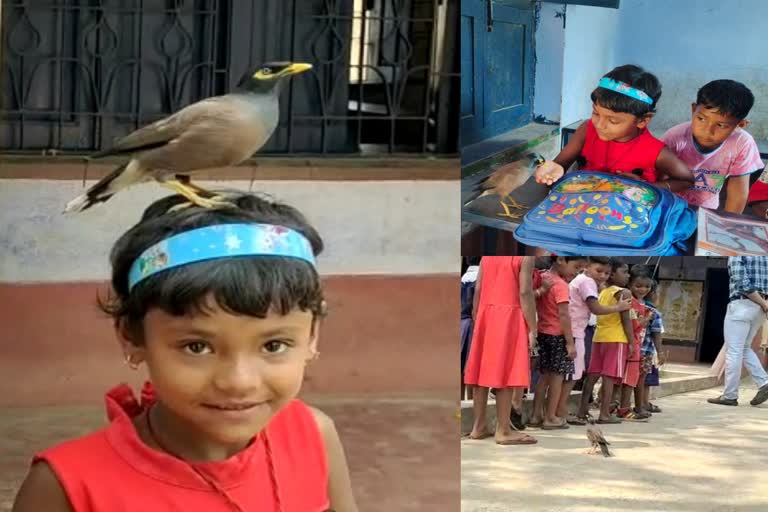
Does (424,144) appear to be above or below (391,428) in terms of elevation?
above

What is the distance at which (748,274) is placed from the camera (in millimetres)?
2857

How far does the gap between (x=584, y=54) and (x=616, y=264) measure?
0.54 metres

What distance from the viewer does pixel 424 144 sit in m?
2.80

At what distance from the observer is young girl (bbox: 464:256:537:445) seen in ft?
9.48

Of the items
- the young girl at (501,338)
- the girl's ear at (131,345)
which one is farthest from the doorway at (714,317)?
the girl's ear at (131,345)

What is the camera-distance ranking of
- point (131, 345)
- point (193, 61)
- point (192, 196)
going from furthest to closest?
point (193, 61) < point (192, 196) < point (131, 345)

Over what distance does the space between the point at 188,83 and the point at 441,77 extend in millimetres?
620

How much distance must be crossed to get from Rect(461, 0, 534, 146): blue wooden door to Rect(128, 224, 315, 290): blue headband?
1101 mm

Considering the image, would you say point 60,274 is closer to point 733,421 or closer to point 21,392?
point 21,392

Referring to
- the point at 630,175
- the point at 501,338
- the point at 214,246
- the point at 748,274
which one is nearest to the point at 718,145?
the point at 630,175

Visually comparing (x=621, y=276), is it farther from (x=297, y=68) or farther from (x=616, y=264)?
(x=297, y=68)

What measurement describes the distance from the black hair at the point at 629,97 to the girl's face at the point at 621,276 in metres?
0.39

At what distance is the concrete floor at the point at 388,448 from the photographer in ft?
8.80

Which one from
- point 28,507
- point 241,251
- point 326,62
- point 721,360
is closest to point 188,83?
point 326,62
